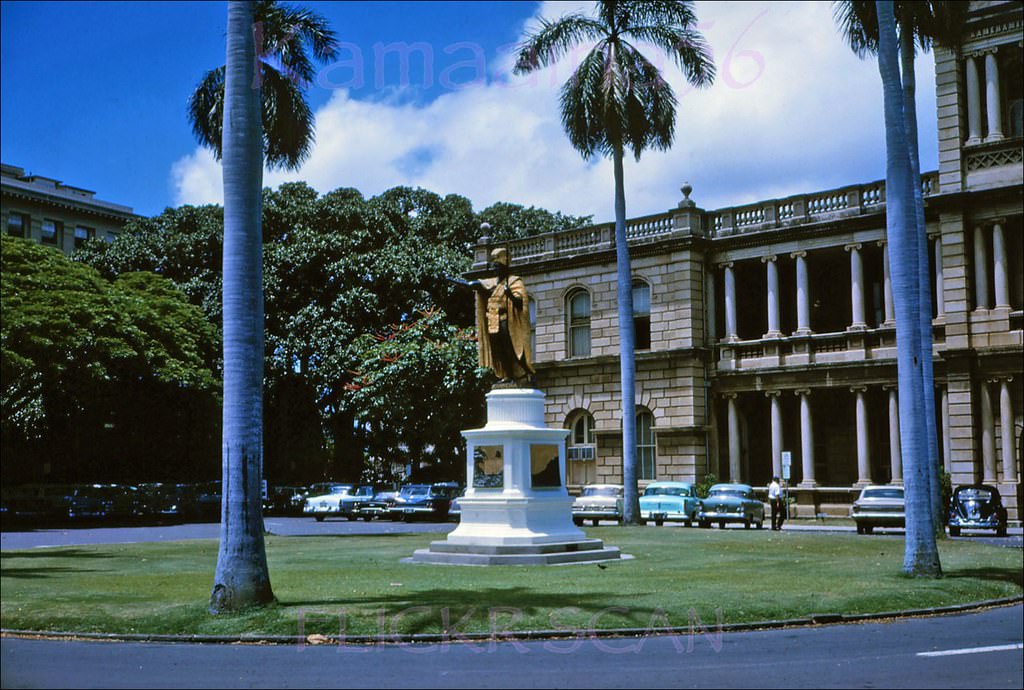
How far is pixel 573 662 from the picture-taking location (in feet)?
37.0

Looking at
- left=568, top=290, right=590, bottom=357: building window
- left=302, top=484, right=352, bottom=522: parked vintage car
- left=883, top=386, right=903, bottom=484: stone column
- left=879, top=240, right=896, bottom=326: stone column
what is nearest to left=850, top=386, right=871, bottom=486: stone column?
left=883, top=386, right=903, bottom=484: stone column

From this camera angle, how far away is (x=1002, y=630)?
1341 cm

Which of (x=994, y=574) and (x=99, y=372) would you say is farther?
(x=99, y=372)

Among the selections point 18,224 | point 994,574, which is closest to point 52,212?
point 18,224

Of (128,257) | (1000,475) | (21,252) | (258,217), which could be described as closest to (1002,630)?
(258,217)

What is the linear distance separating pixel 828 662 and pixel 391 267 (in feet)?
149

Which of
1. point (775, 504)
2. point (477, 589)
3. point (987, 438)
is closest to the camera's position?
point (477, 589)

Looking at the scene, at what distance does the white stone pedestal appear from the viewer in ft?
68.8

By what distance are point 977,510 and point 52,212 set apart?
69.1 meters

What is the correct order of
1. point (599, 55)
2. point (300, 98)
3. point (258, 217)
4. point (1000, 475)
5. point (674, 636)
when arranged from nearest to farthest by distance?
point (674, 636) → point (258, 217) → point (300, 98) → point (599, 55) → point (1000, 475)

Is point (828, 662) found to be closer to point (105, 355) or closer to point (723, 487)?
point (723, 487)

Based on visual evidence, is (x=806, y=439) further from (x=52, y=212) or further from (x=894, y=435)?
(x=52, y=212)

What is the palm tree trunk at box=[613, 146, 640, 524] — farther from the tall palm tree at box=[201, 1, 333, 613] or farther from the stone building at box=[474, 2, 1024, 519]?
the tall palm tree at box=[201, 1, 333, 613]

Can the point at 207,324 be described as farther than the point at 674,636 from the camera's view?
Yes
